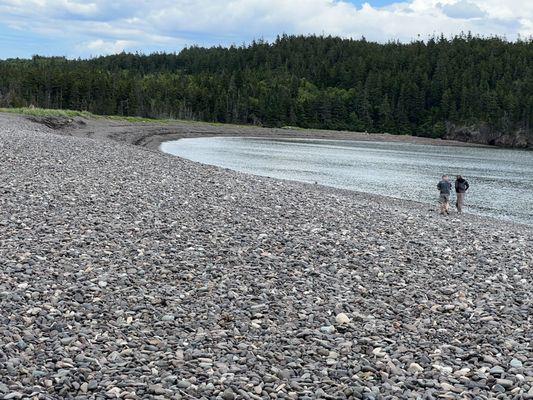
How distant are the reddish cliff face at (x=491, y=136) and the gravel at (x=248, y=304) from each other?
163 meters

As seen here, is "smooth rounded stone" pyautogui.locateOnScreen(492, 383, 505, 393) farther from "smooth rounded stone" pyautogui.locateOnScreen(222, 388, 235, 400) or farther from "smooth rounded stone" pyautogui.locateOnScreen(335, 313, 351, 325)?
"smooth rounded stone" pyautogui.locateOnScreen(222, 388, 235, 400)

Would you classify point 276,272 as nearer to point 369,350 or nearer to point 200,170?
point 369,350

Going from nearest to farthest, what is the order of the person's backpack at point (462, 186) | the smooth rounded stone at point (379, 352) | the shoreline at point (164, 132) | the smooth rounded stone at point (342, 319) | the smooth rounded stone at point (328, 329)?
the smooth rounded stone at point (379, 352) → the smooth rounded stone at point (328, 329) → the smooth rounded stone at point (342, 319) → the person's backpack at point (462, 186) → the shoreline at point (164, 132)

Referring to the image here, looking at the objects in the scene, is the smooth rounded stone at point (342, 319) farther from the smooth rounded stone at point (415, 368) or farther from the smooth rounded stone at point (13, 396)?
the smooth rounded stone at point (13, 396)

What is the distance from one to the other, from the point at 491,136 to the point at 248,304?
7009 inches

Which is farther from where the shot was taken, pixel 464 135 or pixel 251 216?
pixel 464 135

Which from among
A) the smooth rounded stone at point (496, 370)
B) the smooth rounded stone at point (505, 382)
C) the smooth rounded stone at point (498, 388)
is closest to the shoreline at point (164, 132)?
the smooth rounded stone at point (496, 370)

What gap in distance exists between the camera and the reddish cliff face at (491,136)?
559 ft

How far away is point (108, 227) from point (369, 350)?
8.97 m

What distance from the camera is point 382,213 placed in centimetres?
2320

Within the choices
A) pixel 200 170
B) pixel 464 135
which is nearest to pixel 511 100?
pixel 464 135

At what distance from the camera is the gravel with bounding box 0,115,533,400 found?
8.88m

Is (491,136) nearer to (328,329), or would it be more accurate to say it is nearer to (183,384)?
(328,329)

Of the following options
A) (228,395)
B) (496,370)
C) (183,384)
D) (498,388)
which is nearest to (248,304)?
(183,384)
